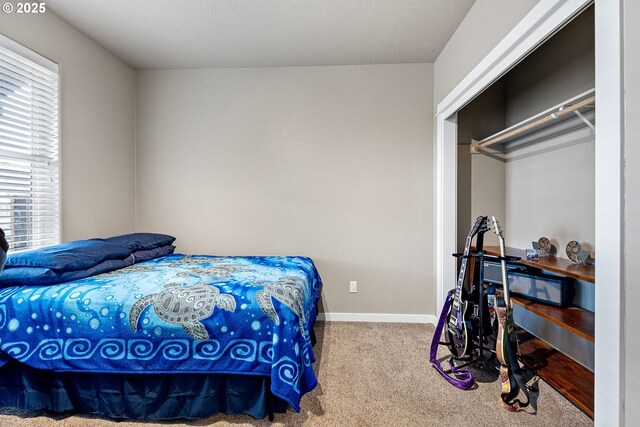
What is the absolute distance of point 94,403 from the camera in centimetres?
166

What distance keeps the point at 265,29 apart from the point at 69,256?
2.24 metres

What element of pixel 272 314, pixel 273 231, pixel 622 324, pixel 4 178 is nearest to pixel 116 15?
pixel 4 178

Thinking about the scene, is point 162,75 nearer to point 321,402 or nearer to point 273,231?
point 273,231

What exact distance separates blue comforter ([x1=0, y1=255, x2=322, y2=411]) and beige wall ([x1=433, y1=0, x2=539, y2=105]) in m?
2.02

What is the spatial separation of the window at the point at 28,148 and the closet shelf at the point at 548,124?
3561 mm

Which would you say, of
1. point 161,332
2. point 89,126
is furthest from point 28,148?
point 161,332

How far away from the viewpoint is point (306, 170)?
3178mm

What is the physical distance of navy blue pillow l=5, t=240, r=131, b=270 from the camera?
1812 mm

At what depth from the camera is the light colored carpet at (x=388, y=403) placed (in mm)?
1629

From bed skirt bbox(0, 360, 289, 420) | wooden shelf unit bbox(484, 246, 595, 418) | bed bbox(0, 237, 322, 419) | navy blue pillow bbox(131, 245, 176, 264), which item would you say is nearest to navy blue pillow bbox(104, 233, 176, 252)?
navy blue pillow bbox(131, 245, 176, 264)

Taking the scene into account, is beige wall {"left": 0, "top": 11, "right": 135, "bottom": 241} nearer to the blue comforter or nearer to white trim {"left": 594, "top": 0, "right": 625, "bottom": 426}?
the blue comforter

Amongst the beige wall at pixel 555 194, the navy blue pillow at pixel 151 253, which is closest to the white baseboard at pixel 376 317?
the beige wall at pixel 555 194

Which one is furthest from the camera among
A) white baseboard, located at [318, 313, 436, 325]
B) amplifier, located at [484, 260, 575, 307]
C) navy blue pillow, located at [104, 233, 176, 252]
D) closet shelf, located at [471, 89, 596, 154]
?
white baseboard, located at [318, 313, 436, 325]

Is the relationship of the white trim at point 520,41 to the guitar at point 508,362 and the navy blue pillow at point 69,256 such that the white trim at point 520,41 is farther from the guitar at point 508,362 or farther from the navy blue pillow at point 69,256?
the navy blue pillow at point 69,256
